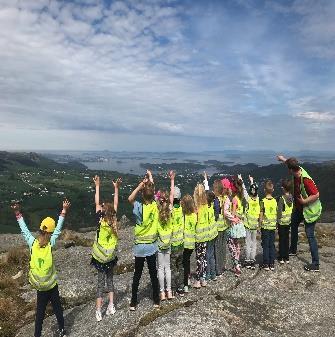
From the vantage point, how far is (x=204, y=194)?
13.4m

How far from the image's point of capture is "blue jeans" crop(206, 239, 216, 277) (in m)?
14.2

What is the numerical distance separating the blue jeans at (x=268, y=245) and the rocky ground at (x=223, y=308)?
590 millimetres

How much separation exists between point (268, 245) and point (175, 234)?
508cm

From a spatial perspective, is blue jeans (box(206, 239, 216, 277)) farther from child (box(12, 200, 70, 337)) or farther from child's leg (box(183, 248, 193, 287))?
child (box(12, 200, 70, 337))

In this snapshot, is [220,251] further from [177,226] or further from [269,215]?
[177,226]

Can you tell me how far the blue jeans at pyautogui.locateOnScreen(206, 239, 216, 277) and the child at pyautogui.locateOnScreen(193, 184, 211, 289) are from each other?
15.5 inches

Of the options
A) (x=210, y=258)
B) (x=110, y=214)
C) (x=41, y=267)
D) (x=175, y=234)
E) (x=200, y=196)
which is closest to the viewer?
(x=41, y=267)

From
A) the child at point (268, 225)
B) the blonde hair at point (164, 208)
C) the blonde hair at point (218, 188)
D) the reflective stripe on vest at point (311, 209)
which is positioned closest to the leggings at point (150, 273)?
the blonde hair at point (164, 208)

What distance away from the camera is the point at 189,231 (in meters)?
13.2

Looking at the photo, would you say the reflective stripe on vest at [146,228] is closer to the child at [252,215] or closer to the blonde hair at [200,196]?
the blonde hair at [200,196]

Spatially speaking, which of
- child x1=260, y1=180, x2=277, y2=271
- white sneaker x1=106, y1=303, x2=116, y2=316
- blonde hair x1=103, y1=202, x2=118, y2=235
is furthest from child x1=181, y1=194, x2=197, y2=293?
child x1=260, y1=180, x2=277, y2=271

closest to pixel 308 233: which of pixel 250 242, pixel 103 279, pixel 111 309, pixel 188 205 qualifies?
pixel 250 242

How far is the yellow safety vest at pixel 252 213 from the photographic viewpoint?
15.8m

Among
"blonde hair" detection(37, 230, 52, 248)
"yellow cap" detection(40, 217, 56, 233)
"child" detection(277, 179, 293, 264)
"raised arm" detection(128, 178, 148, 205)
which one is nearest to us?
"yellow cap" detection(40, 217, 56, 233)
